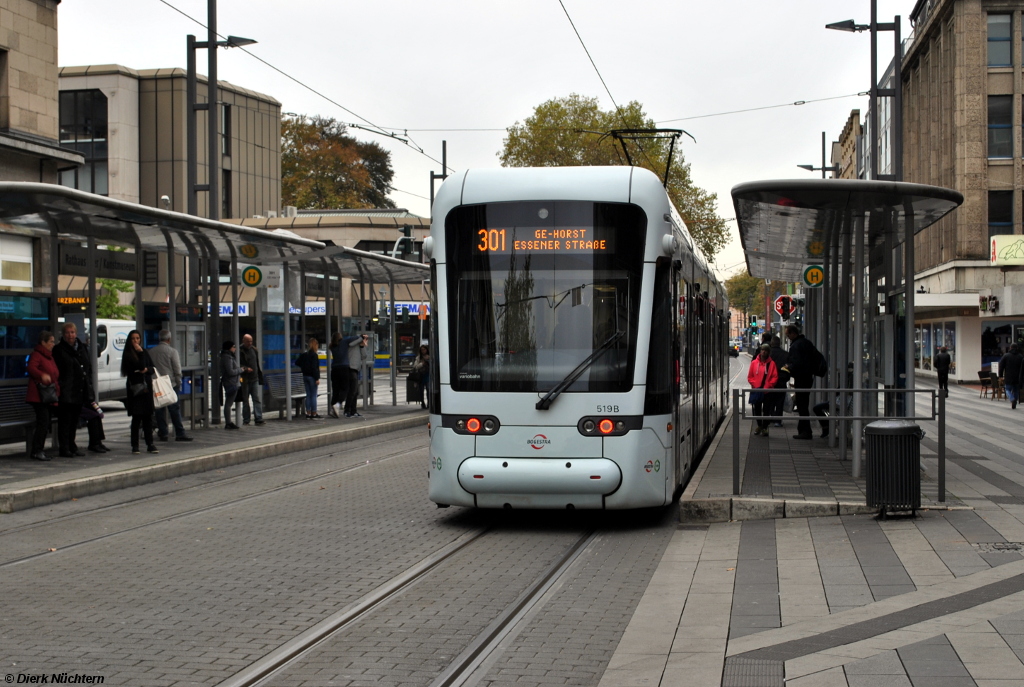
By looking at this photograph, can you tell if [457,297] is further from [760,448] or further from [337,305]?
→ [337,305]

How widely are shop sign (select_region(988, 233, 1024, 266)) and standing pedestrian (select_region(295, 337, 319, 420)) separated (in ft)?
106

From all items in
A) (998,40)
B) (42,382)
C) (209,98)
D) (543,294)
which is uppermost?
(998,40)

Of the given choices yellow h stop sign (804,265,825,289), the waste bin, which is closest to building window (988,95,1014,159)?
yellow h stop sign (804,265,825,289)

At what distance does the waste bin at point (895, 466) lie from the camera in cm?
970

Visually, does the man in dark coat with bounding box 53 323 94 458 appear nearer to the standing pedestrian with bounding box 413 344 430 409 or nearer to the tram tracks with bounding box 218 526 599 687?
the tram tracks with bounding box 218 526 599 687

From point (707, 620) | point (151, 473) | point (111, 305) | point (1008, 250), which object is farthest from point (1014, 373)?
point (111, 305)

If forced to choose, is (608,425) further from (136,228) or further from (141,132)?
(141,132)

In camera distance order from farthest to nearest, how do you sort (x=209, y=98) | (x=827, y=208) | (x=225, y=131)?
(x=225, y=131) < (x=209, y=98) < (x=827, y=208)

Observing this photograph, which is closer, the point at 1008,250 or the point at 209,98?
the point at 209,98

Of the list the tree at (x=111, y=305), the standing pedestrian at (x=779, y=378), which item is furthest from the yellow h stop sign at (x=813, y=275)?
the tree at (x=111, y=305)

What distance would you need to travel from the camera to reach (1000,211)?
4747cm

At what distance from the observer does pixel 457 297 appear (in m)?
9.94

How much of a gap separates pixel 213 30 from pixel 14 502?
35.5 feet

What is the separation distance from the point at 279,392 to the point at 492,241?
13168mm
